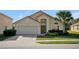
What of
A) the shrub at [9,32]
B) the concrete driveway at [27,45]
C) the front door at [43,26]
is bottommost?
the concrete driveway at [27,45]

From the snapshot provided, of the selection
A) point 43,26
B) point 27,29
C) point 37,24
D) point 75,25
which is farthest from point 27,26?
point 75,25

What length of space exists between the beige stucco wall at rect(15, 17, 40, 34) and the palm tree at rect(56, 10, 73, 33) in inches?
25.4

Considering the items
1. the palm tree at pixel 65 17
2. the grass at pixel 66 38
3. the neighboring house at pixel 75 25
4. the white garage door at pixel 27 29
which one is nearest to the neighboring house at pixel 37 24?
the white garage door at pixel 27 29

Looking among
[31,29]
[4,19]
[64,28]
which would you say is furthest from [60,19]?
[4,19]

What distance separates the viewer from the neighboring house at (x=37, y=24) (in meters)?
7.69

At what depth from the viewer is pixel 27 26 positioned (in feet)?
25.5

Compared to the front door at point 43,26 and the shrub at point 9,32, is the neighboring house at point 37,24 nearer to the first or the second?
the front door at point 43,26

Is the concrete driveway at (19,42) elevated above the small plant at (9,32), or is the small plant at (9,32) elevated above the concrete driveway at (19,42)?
the small plant at (9,32)

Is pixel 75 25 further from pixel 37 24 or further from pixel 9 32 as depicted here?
pixel 9 32

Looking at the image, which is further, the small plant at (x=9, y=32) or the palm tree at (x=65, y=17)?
the small plant at (x=9, y=32)
